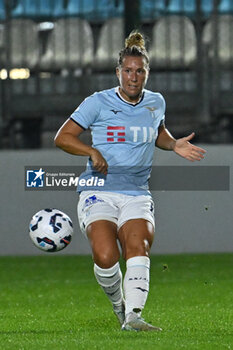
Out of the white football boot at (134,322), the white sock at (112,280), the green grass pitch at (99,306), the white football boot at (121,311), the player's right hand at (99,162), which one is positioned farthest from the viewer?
the white football boot at (121,311)

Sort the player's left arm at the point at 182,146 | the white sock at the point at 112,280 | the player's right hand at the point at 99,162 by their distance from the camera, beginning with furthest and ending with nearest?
the player's left arm at the point at 182,146
the white sock at the point at 112,280
the player's right hand at the point at 99,162

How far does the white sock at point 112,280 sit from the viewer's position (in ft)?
19.9

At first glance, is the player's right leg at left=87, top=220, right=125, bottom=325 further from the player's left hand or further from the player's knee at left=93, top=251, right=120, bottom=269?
the player's left hand

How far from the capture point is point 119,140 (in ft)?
20.5

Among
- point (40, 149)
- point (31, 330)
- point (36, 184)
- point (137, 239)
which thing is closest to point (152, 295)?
point (36, 184)

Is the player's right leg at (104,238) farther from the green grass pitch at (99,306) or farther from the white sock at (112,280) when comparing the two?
the green grass pitch at (99,306)

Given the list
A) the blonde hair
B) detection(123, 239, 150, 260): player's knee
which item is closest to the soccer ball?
detection(123, 239, 150, 260): player's knee

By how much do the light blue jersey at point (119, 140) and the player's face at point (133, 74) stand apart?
0.39 ft

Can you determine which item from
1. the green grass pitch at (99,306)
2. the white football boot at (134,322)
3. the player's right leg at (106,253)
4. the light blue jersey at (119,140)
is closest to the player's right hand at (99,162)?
the light blue jersey at (119,140)

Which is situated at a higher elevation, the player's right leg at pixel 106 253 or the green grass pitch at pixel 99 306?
the player's right leg at pixel 106 253

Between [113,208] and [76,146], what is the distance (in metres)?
0.41

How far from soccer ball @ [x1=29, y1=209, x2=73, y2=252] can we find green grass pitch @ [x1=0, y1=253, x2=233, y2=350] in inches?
20.2

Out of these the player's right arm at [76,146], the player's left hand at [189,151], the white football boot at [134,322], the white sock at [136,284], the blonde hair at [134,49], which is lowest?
the white football boot at [134,322]

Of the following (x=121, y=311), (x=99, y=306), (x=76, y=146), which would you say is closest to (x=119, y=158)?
(x=76, y=146)
